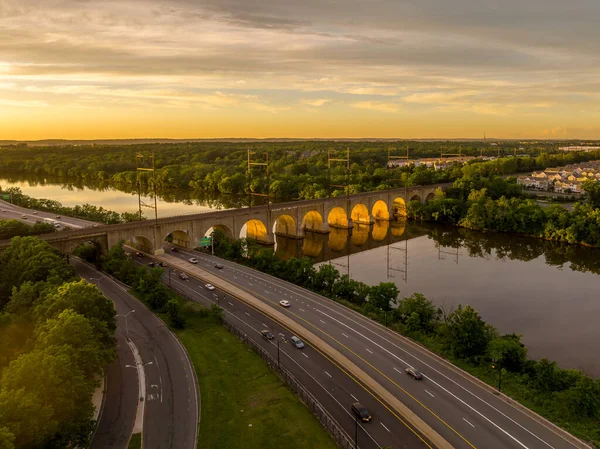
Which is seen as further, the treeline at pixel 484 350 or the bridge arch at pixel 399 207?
the bridge arch at pixel 399 207

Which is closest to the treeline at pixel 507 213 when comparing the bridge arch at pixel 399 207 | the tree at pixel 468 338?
the bridge arch at pixel 399 207

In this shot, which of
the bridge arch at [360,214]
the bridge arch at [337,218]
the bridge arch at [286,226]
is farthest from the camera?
the bridge arch at [360,214]

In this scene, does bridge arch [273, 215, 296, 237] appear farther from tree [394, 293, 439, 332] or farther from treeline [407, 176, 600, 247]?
tree [394, 293, 439, 332]

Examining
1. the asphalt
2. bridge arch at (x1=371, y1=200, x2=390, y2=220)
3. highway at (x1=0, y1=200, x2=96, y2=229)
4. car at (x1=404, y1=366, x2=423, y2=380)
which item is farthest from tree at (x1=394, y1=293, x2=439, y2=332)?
bridge arch at (x1=371, y1=200, x2=390, y2=220)

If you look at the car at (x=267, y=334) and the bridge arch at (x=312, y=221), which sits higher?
the bridge arch at (x=312, y=221)

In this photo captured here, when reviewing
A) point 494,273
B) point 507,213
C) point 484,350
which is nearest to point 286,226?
point 494,273

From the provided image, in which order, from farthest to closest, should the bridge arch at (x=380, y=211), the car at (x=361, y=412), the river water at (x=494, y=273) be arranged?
the bridge arch at (x=380, y=211) < the river water at (x=494, y=273) < the car at (x=361, y=412)

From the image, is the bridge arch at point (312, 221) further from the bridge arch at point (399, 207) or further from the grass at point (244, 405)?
the grass at point (244, 405)
